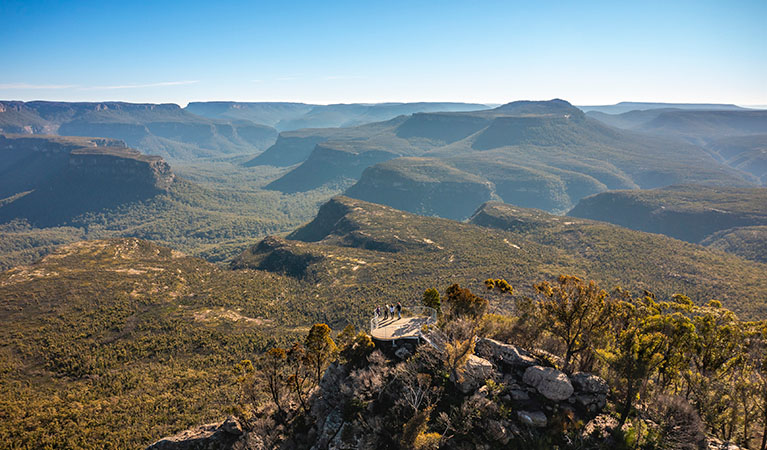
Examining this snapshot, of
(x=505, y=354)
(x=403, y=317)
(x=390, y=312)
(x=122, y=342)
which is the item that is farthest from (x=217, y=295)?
(x=505, y=354)

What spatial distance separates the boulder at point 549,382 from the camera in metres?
29.8

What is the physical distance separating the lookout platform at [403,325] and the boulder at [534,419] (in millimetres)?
12740

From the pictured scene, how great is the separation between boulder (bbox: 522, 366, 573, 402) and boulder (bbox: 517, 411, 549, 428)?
6.80 feet

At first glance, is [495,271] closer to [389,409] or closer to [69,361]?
[389,409]

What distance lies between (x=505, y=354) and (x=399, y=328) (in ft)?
41.0

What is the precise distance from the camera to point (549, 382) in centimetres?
3058

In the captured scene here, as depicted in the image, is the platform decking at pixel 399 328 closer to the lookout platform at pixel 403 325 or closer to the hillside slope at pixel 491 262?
the lookout platform at pixel 403 325

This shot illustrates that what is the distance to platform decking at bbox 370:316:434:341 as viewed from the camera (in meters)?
38.4

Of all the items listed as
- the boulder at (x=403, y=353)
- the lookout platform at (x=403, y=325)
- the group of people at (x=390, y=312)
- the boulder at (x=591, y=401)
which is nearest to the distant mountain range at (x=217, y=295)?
the lookout platform at (x=403, y=325)

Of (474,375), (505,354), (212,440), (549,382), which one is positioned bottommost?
(212,440)

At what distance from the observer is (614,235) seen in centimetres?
16975

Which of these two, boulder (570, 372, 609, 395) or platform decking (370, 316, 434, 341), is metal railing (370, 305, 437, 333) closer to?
platform decking (370, 316, 434, 341)

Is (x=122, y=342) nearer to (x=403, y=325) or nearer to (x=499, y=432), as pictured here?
(x=403, y=325)

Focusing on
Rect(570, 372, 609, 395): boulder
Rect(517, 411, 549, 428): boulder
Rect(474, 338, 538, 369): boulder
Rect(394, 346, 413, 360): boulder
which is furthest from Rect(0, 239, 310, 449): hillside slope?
Rect(570, 372, 609, 395): boulder
